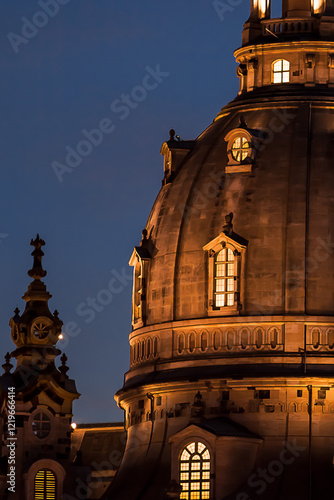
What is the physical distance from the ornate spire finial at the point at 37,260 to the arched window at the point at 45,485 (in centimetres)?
1163

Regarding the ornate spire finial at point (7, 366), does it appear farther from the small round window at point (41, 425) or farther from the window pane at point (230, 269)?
the window pane at point (230, 269)

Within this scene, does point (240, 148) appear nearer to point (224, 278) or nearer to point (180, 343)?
point (224, 278)

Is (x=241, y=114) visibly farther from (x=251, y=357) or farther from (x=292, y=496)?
(x=292, y=496)

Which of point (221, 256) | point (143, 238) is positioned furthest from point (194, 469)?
point (143, 238)

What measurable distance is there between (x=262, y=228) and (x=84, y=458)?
21789 mm

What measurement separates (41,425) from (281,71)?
2383 centimetres

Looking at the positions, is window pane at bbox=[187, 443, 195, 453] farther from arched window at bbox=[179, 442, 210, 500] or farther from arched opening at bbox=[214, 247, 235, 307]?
arched opening at bbox=[214, 247, 235, 307]

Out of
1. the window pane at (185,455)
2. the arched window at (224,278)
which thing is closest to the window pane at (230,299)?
the arched window at (224,278)

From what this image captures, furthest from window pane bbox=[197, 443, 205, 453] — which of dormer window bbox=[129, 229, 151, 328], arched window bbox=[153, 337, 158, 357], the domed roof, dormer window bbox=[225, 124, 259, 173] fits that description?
dormer window bbox=[225, 124, 259, 173]

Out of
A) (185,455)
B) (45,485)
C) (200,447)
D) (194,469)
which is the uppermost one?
(200,447)

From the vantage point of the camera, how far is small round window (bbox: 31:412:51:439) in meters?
128

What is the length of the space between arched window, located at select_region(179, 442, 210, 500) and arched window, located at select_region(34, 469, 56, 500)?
30.9ft

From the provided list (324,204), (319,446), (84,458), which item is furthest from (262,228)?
(84,458)

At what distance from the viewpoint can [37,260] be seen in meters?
132
